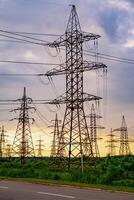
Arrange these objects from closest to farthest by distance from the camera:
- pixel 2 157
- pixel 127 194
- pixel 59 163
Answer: pixel 127 194, pixel 59 163, pixel 2 157

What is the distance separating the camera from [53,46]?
3681cm

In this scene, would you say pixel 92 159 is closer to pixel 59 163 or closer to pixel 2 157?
pixel 59 163

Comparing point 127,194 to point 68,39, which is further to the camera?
point 68,39

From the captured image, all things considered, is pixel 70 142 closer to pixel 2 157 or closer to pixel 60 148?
pixel 60 148

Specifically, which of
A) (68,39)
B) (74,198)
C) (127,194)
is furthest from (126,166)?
(74,198)

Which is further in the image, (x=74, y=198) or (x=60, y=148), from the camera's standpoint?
(x=60, y=148)

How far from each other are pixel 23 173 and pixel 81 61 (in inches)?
374

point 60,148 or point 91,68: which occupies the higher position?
point 91,68

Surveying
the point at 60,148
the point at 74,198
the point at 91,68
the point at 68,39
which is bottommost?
the point at 74,198

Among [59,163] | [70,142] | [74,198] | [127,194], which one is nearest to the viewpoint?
[74,198]

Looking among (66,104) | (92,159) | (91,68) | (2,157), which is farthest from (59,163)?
(2,157)

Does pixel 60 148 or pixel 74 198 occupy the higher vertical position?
pixel 60 148

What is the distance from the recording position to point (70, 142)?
112 ft

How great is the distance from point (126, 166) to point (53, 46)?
11.2 m
